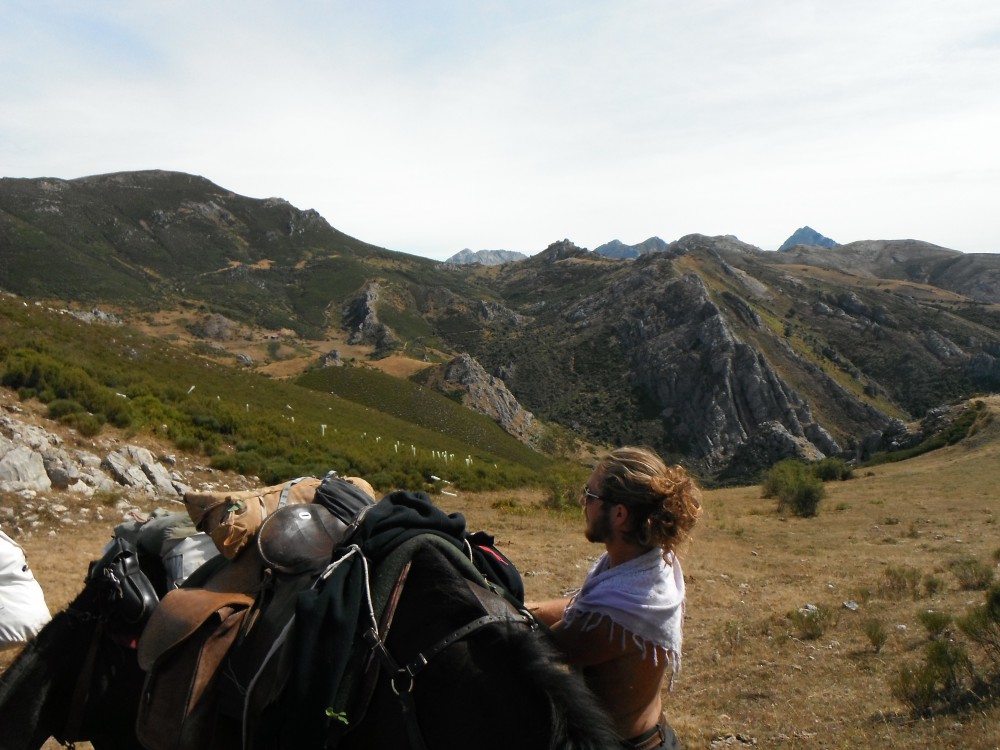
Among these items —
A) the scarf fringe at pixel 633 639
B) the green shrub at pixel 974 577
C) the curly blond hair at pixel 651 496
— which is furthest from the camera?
the green shrub at pixel 974 577

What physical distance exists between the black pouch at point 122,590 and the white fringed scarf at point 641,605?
154 cm

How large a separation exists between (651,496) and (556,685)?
2.23 ft

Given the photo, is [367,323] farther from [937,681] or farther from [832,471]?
[937,681]

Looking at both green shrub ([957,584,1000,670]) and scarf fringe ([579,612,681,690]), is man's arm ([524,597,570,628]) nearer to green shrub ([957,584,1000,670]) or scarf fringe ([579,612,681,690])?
scarf fringe ([579,612,681,690])

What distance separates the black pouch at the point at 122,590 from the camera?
2160 mm

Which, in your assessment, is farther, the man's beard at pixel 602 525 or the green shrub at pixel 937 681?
the green shrub at pixel 937 681

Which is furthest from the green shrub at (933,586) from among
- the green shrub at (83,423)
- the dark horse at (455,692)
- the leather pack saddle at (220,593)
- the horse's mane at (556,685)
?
the green shrub at (83,423)

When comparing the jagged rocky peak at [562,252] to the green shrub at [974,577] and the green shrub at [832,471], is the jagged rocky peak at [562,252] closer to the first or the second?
the green shrub at [832,471]

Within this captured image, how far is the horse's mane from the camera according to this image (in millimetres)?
1471

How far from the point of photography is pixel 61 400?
11766 mm

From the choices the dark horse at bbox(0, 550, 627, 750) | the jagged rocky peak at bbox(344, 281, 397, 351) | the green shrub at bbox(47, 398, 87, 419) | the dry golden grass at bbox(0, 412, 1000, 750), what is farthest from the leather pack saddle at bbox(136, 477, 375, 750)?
the jagged rocky peak at bbox(344, 281, 397, 351)

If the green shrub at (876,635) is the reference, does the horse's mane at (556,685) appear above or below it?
above

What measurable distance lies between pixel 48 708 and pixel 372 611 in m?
1.44

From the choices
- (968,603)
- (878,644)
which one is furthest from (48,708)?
(968,603)
